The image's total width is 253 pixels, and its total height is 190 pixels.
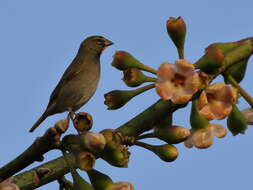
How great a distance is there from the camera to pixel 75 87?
882 cm

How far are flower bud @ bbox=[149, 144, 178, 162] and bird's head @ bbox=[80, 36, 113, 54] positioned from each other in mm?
7856

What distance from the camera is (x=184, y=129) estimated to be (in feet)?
8.00

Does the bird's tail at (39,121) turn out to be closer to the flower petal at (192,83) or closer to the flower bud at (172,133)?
the flower bud at (172,133)

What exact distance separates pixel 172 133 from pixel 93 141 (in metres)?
0.48

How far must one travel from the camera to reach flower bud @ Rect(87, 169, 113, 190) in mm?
2410

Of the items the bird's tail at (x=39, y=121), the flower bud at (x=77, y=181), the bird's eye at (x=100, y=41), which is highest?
the bird's eye at (x=100, y=41)

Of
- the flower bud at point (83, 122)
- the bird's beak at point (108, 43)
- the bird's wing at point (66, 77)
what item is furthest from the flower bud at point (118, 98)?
the bird's beak at point (108, 43)

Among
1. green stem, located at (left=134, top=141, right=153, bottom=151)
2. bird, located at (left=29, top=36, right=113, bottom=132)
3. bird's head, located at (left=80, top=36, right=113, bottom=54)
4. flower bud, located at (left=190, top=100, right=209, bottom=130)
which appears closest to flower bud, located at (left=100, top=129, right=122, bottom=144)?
green stem, located at (left=134, top=141, right=153, bottom=151)

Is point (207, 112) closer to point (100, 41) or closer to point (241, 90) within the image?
point (241, 90)

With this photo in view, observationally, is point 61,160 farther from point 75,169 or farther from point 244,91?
point 244,91

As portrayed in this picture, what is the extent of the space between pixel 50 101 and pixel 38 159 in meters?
7.02

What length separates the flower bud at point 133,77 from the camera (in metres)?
2.45

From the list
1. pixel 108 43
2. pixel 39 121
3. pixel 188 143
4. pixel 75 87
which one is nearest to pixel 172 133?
pixel 188 143

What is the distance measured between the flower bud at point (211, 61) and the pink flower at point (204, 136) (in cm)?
33
